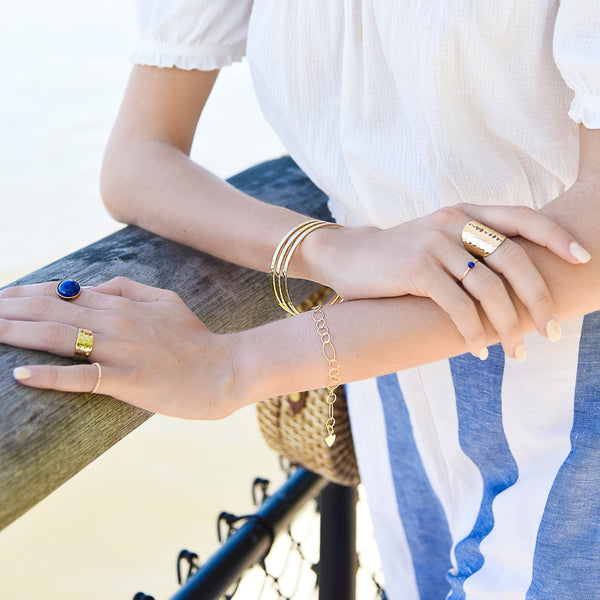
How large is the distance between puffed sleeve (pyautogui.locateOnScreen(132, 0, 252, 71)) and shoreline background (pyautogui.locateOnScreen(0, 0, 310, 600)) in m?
0.95

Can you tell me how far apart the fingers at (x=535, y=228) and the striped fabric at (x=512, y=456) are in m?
0.15

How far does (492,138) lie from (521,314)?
0.74 feet

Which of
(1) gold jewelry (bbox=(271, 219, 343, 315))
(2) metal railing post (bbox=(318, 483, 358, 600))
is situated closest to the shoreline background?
(2) metal railing post (bbox=(318, 483, 358, 600))

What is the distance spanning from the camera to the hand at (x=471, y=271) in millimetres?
690

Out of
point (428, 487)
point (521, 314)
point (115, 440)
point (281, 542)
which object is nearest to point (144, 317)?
point (115, 440)

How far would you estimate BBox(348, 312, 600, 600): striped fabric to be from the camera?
83 cm

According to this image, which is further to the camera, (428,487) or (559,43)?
(428,487)

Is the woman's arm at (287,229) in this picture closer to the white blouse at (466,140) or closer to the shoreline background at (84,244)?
the white blouse at (466,140)

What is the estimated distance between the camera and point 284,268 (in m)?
0.86

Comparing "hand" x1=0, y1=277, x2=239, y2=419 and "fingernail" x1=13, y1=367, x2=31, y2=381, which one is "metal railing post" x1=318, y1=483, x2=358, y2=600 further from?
"fingernail" x1=13, y1=367, x2=31, y2=381

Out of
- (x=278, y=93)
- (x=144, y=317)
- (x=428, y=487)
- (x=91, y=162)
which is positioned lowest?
(x=428, y=487)

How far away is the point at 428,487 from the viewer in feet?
3.77

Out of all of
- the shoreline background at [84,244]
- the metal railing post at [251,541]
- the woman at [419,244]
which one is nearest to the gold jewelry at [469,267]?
the woman at [419,244]

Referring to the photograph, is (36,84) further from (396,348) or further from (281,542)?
(396,348)
